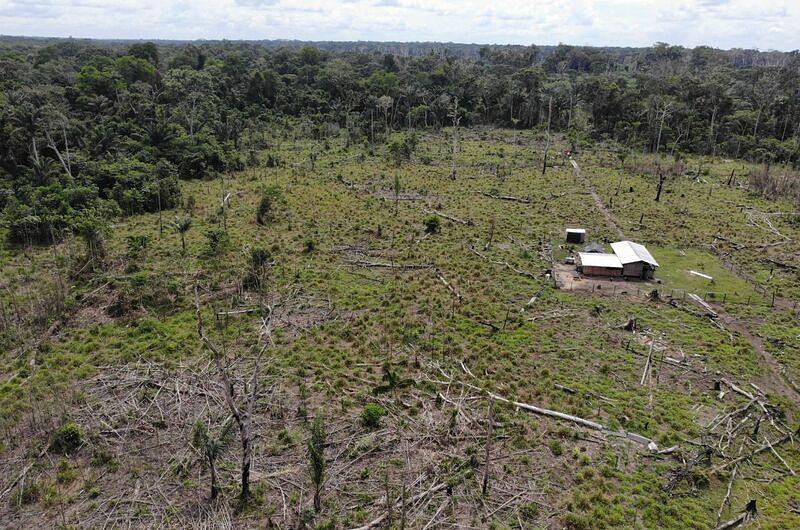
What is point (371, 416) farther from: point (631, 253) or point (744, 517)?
point (631, 253)

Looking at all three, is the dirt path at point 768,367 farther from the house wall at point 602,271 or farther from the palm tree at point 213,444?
the palm tree at point 213,444

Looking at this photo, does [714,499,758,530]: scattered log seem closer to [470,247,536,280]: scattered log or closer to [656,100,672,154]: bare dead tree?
[470,247,536,280]: scattered log

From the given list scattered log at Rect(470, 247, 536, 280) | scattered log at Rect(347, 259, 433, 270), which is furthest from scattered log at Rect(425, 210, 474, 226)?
scattered log at Rect(347, 259, 433, 270)

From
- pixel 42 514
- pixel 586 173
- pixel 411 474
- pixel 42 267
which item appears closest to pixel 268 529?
pixel 411 474

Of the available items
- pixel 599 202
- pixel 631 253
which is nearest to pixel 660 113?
pixel 599 202

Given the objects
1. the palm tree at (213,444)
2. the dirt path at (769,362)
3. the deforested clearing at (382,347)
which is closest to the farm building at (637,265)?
the deforested clearing at (382,347)

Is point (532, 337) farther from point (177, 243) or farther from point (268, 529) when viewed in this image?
point (177, 243)

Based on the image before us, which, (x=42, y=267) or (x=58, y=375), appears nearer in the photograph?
(x=58, y=375)
